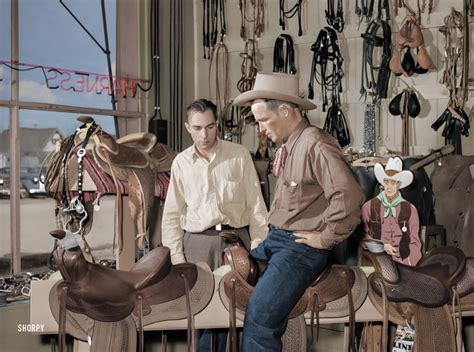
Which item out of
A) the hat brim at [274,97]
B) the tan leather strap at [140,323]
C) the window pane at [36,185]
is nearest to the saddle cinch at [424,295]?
the hat brim at [274,97]

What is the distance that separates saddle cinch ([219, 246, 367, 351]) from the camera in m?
2.92

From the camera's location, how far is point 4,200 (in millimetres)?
5363

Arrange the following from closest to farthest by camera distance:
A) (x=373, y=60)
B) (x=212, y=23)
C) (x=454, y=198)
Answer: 1. (x=454, y=198)
2. (x=373, y=60)
3. (x=212, y=23)

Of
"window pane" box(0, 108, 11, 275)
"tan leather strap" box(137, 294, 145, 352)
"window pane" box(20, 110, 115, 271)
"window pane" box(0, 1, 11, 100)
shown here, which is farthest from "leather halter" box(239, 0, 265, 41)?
"tan leather strap" box(137, 294, 145, 352)

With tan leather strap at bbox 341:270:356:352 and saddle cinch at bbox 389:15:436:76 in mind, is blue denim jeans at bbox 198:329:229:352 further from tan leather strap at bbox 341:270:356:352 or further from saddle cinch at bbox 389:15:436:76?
saddle cinch at bbox 389:15:436:76

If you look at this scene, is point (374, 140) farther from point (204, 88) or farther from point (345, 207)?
point (345, 207)

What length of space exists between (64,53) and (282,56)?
1884mm

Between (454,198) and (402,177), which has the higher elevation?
(402,177)

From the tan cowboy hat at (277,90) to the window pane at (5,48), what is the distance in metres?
2.96

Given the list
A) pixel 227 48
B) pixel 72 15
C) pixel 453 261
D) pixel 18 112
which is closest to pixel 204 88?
pixel 227 48

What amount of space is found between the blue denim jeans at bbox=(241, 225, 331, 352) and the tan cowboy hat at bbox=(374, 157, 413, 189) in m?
0.91

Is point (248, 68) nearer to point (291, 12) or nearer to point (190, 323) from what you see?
point (291, 12)

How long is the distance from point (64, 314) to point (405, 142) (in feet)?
11.2

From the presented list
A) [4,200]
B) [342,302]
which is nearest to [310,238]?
[342,302]
